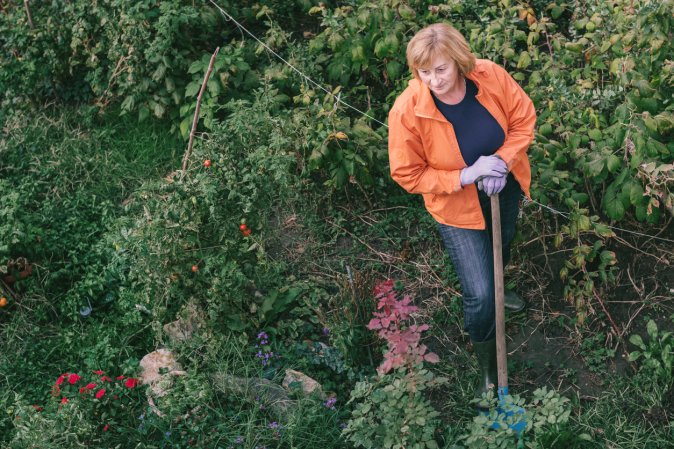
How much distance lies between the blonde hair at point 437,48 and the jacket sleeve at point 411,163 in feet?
0.80

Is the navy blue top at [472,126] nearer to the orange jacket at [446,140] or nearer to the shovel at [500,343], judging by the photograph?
the orange jacket at [446,140]

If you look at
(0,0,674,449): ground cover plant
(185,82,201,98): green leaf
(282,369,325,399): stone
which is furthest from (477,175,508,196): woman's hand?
(185,82,201,98): green leaf

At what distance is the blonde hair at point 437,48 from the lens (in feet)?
10.7

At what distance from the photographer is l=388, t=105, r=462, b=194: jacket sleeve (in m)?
3.48

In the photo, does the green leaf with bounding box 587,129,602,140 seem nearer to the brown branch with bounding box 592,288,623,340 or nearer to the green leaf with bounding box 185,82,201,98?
the brown branch with bounding box 592,288,623,340

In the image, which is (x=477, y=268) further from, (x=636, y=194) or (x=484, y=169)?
(x=636, y=194)

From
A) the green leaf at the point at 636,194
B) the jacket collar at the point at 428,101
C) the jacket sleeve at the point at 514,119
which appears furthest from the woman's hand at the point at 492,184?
the green leaf at the point at 636,194

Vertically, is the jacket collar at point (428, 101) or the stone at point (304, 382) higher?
the jacket collar at point (428, 101)

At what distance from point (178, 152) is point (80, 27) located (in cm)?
113

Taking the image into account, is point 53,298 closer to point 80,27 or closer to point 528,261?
point 80,27

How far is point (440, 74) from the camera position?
3.34 m

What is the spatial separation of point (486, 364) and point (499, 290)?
48 centimetres

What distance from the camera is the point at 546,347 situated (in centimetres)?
431

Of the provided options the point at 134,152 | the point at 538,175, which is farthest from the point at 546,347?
the point at 134,152
